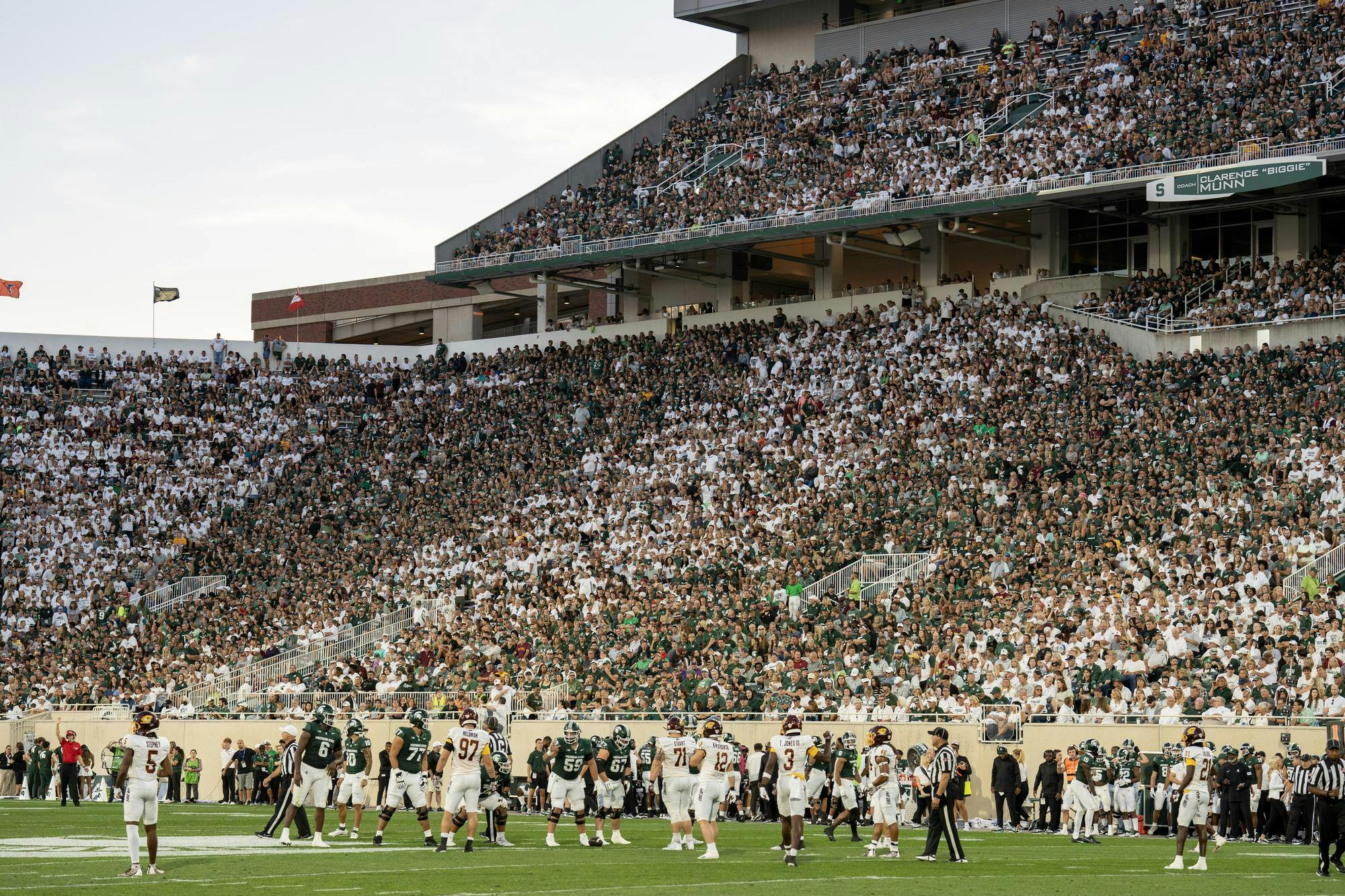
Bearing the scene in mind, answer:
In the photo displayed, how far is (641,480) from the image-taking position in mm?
43375

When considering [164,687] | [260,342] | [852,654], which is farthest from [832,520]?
[260,342]

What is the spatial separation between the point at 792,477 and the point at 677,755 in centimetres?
1999

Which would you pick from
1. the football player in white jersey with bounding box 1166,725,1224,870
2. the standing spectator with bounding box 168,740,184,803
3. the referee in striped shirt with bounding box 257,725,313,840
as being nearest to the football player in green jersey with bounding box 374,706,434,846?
the referee in striped shirt with bounding box 257,725,313,840

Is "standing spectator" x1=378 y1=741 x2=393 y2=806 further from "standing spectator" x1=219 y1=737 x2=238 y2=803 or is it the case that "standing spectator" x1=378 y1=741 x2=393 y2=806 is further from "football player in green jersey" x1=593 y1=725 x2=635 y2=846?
"standing spectator" x1=219 y1=737 x2=238 y2=803

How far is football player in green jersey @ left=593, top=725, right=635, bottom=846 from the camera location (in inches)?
866

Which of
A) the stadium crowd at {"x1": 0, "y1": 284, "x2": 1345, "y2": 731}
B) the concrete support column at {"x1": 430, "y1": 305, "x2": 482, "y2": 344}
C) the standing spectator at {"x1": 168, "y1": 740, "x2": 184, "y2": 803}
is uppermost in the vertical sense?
the concrete support column at {"x1": 430, "y1": 305, "x2": 482, "y2": 344}

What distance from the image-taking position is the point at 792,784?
1909cm

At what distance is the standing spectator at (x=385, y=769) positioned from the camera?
74.2 ft

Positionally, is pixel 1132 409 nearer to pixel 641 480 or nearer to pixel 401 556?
pixel 641 480

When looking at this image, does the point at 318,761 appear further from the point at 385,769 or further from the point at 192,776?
the point at 192,776

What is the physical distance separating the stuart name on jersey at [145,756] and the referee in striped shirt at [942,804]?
823 centimetres

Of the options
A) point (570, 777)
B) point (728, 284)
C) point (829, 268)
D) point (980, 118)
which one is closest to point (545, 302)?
point (728, 284)

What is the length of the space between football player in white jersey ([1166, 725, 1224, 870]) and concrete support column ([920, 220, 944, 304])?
29.9m

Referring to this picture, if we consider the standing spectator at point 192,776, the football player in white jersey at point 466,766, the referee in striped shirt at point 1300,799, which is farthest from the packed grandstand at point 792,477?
the football player in white jersey at point 466,766
